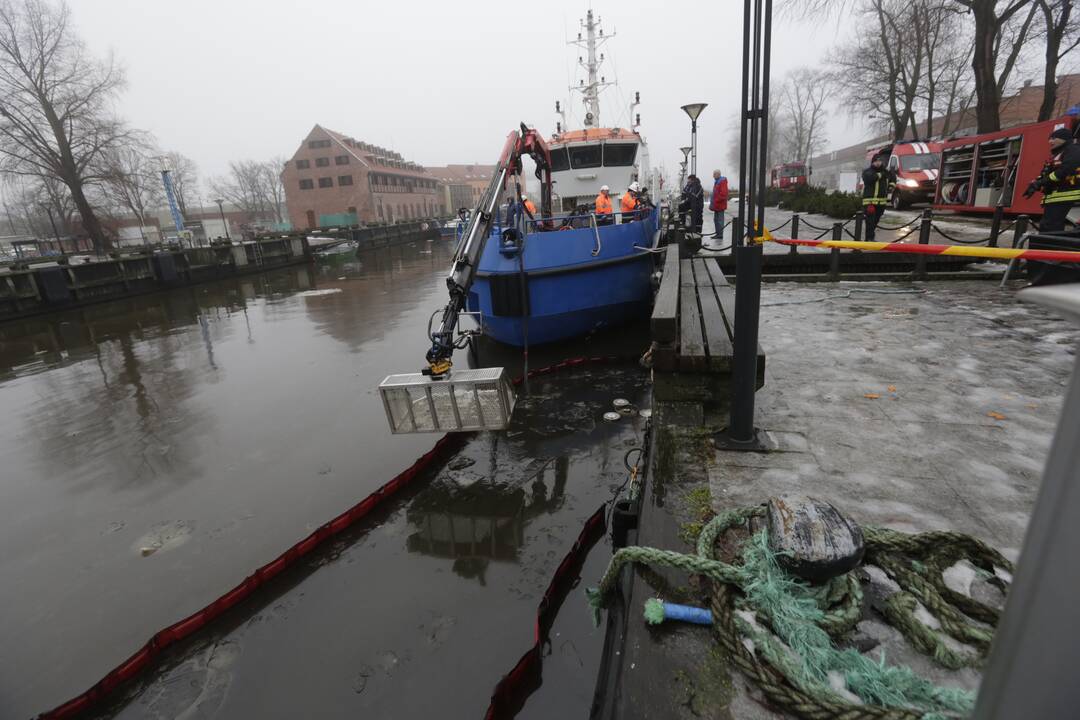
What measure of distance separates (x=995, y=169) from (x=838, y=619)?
15714 millimetres

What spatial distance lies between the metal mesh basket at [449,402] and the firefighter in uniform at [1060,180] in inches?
259

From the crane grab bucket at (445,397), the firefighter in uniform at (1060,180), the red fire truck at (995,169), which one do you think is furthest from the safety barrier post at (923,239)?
the crane grab bucket at (445,397)

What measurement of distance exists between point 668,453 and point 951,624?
1.44m

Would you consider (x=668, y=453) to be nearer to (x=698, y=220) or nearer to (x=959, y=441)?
(x=959, y=441)

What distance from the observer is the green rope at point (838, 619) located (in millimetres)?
1467

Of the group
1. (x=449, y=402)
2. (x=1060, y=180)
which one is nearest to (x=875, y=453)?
(x=449, y=402)

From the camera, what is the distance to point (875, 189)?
866 centimetres

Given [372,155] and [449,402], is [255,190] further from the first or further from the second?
[449,402]

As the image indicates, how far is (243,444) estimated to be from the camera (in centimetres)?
566

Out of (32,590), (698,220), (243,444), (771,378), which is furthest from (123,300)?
(771,378)

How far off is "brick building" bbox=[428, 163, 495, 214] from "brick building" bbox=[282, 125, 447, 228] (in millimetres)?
21129

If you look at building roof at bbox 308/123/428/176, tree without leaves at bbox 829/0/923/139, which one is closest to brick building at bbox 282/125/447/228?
building roof at bbox 308/123/428/176

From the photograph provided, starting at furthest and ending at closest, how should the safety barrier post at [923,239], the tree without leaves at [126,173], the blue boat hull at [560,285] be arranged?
1. the tree without leaves at [126,173]
2. the blue boat hull at [560,285]
3. the safety barrier post at [923,239]

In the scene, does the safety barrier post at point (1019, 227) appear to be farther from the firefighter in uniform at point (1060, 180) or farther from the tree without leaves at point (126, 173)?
the tree without leaves at point (126, 173)
